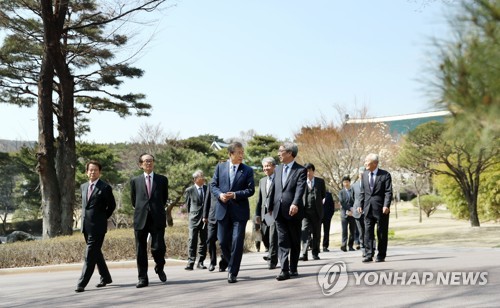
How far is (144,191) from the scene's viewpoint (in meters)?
7.74

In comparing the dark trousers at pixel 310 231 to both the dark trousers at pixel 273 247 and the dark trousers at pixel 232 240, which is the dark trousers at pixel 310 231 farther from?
the dark trousers at pixel 232 240

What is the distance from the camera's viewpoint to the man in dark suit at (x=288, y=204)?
301 inches

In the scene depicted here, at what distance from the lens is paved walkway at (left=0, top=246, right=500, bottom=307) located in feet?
19.4

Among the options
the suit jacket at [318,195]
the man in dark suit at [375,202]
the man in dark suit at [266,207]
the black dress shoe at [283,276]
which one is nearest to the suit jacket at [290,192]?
the black dress shoe at [283,276]

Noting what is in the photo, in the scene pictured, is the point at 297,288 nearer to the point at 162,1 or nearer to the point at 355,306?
the point at 355,306

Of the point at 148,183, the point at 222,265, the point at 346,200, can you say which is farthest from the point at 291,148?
the point at 346,200

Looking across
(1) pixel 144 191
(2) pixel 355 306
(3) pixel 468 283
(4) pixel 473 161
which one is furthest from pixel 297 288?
(4) pixel 473 161

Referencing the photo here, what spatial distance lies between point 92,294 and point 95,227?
84 centimetres

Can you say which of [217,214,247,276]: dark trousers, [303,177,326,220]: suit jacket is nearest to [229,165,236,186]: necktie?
[217,214,247,276]: dark trousers

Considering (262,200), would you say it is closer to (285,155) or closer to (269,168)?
(269,168)

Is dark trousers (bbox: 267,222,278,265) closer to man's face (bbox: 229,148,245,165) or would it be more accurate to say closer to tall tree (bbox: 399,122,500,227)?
man's face (bbox: 229,148,245,165)

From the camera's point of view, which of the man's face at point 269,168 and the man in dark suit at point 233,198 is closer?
the man in dark suit at point 233,198

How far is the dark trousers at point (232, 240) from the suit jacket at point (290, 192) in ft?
1.70

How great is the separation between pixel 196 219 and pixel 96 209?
2.55 metres
